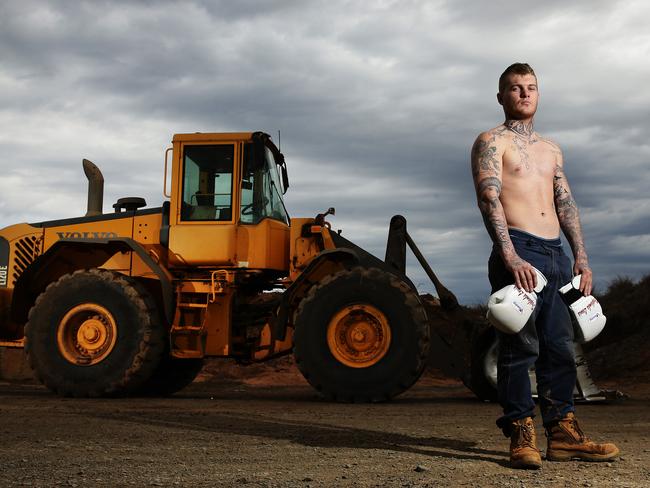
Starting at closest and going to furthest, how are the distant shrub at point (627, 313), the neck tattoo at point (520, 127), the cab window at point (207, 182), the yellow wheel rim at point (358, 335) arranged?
the neck tattoo at point (520, 127), the yellow wheel rim at point (358, 335), the cab window at point (207, 182), the distant shrub at point (627, 313)

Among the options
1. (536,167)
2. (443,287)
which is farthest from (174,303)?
(536,167)

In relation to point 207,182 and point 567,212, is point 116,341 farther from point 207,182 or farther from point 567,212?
point 567,212

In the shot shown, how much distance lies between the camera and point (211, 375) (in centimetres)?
1789

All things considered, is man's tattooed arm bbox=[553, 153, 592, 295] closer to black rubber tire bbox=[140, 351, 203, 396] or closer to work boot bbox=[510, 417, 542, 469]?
work boot bbox=[510, 417, 542, 469]

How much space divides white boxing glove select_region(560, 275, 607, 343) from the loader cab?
19.9ft

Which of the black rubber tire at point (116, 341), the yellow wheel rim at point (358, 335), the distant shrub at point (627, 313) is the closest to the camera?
the yellow wheel rim at point (358, 335)

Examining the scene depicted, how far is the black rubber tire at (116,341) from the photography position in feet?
33.7

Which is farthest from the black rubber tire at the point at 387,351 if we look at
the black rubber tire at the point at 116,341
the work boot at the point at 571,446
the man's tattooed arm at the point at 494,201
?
the man's tattooed arm at the point at 494,201

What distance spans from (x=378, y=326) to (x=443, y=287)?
1.66 meters

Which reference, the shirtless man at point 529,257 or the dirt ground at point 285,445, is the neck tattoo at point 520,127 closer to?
the shirtless man at point 529,257

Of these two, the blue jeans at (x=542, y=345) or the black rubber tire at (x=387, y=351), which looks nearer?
the blue jeans at (x=542, y=345)

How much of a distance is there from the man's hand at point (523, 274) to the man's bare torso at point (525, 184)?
0.31m

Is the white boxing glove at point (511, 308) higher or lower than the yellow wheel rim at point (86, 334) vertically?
higher

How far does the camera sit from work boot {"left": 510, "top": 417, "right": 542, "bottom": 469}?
179 inches
